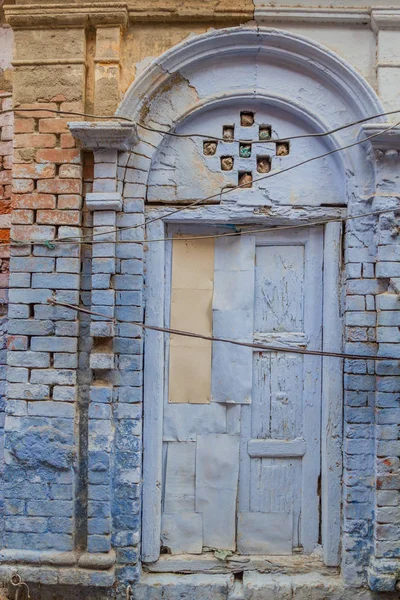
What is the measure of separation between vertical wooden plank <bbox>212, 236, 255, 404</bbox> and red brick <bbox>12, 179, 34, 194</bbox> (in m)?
1.26

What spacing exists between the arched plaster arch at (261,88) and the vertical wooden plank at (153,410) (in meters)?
0.46

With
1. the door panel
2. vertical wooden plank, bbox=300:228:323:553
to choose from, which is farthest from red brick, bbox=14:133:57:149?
vertical wooden plank, bbox=300:228:323:553

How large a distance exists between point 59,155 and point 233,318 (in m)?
1.49

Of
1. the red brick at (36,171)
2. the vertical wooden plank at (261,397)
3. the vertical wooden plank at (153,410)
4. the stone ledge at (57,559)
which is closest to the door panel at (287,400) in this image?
the vertical wooden plank at (261,397)

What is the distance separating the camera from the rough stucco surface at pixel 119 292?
3.14 meters

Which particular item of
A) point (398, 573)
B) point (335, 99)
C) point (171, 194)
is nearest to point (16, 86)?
Result: point (171, 194)

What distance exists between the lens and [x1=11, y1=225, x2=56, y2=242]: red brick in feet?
10.5

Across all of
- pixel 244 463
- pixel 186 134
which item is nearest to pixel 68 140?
pixel 186 134

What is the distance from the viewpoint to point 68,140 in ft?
10.6

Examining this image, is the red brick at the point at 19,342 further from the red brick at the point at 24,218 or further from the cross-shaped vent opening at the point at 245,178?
the cross-shaped vent opening at the point at 245,178

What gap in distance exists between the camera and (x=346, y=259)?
3.24 m

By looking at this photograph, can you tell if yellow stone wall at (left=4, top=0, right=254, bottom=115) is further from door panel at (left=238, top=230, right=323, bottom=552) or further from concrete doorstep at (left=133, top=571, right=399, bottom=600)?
concrete doorstep at (left=133, top=571, right=399, bottom=600)

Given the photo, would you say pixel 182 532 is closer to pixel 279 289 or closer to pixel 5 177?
pixel 279 289

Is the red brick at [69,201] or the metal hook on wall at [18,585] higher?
the red brick at [69,201]
